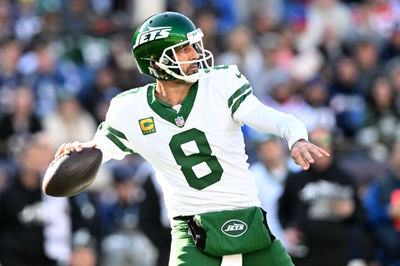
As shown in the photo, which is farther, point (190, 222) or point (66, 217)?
point (66, 217)

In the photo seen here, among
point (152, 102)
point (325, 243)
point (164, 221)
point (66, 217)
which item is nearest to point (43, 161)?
point (66, 217)

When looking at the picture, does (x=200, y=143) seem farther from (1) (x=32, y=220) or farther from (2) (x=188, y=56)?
(1) (x=32, y=220)

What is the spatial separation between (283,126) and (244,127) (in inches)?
205

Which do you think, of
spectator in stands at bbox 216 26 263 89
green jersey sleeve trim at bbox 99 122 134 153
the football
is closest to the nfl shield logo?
green jersey sleeve trim at bbox 99 122 134 153

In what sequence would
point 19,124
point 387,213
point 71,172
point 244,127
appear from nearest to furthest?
point 71,172 → point 387,213 → point 244,127 → point 19,124

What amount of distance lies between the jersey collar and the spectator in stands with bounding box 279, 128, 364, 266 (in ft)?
10.5

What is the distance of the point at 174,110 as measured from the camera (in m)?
→ 4.76

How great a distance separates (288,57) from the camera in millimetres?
11969

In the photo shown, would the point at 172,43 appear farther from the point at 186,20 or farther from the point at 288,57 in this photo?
the point at 288,57

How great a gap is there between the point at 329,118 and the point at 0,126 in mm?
3809

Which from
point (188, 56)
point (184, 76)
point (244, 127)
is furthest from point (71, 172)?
point (244, 127)

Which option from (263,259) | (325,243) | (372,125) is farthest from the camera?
(372,125)

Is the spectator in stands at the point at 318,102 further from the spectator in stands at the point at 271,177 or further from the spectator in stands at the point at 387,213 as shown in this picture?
the spectator in stands at the point at 271,177

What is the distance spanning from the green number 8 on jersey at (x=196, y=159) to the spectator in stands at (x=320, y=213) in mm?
3188
